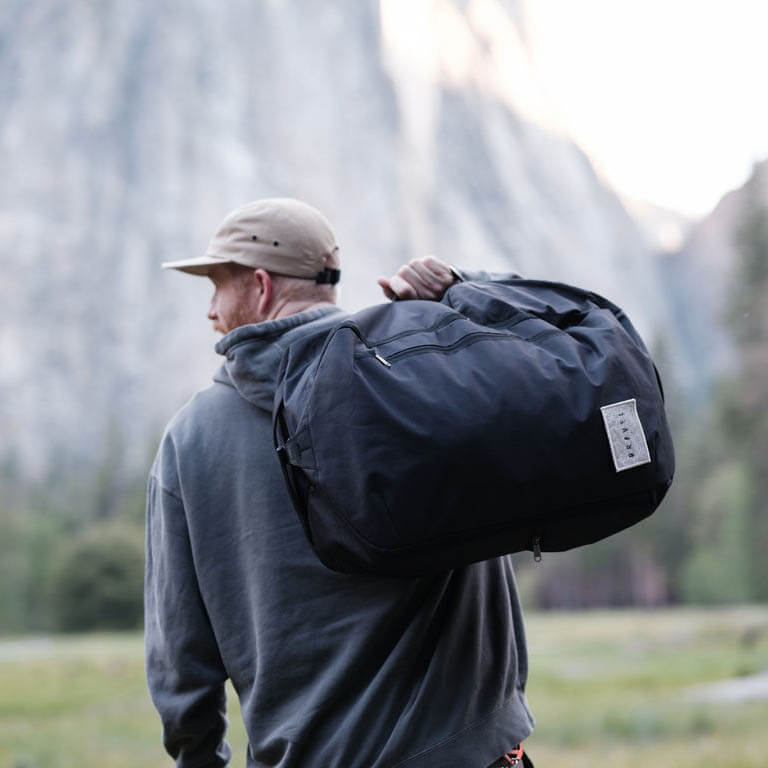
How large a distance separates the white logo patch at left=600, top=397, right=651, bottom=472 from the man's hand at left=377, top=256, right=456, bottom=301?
35cm

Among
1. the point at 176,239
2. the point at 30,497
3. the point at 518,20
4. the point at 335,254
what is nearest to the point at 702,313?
the point at 518,20

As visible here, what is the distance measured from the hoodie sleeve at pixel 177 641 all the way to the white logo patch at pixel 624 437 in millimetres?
785

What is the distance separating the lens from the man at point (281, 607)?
158 cm

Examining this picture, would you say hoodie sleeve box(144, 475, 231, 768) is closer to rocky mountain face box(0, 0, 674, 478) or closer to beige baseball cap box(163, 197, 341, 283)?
beige baseball cap box(163, 197, 341, 283)

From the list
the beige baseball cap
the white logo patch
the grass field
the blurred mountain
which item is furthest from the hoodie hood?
the blurred mountain

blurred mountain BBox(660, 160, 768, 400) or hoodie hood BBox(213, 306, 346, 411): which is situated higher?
hoodie hood BBox(213, 306, 346, 411)

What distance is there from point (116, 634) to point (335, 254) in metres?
14.4

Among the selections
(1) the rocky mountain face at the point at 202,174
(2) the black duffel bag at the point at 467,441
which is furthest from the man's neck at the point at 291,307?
(1) the rocky mountain face at the point at 202,174

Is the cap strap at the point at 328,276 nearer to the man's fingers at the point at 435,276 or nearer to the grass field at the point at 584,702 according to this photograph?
the man's fingers at the point at 435,276

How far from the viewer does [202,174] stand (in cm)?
3931

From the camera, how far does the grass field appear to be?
7535 millimetres

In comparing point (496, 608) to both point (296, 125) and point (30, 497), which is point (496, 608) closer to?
point (30, 497)

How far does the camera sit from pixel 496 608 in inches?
66.4

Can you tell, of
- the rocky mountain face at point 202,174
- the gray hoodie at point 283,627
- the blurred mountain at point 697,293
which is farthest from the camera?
the blurred mountain at point 697,293
